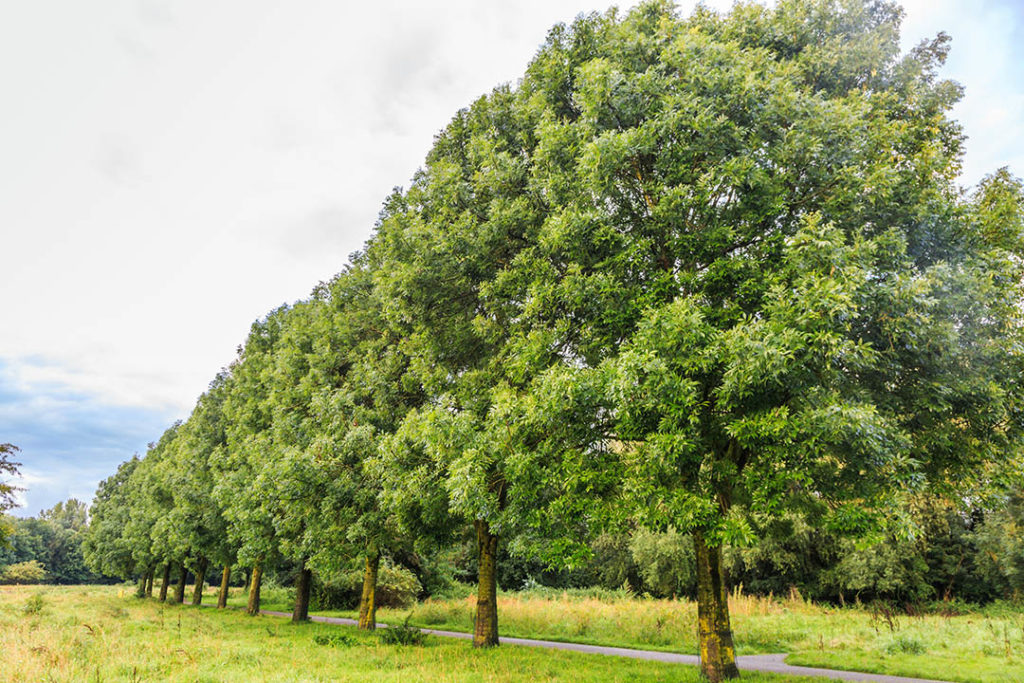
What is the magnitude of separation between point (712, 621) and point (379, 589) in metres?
28.7

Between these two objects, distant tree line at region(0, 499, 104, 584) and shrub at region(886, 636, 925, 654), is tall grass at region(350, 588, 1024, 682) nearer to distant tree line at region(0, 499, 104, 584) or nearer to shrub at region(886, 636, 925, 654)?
shrub at region(886, 636, 925, 654)

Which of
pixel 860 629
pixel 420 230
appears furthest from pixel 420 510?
pixel 860 629

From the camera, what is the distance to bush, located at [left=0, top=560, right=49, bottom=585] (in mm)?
77625

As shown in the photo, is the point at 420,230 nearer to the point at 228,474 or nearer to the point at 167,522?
the point at 228,474

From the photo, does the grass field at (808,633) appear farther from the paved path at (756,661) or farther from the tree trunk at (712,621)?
the tree trunk at (712,621)

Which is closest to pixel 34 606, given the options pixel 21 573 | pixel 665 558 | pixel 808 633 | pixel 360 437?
pixel 360 437

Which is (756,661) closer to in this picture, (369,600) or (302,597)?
(369,600)

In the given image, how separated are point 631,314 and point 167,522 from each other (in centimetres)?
3374

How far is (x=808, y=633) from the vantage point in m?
20.1

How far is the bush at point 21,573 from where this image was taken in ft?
255


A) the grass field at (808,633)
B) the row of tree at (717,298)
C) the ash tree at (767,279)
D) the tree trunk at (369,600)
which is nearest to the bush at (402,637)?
the row of tree at (717,298)

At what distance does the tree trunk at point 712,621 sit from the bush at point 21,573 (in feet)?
334

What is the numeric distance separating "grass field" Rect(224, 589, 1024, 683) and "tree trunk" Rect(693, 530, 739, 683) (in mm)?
5862

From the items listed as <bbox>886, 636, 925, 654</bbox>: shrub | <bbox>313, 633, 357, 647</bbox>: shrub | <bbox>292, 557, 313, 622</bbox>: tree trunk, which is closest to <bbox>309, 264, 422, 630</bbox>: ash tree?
<bbox>313, 633, 357, 647</bbox>: shrub
